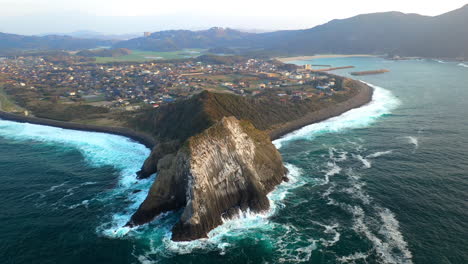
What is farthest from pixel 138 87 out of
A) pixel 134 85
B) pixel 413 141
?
pixel 413 141

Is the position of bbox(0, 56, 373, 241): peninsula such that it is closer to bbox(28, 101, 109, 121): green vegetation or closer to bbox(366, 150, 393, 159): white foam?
bbox(28, 101, 109, 121): green vegetation

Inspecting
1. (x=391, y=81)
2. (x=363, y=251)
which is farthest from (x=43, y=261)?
(x=391, y=81)

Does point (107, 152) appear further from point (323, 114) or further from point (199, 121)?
point (323, 114)

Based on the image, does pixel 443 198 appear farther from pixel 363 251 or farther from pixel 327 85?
pixel 327 85

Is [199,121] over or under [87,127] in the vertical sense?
over

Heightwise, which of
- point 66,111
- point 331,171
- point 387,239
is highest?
point 66,111

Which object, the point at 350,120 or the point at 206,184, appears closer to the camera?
the point at 206,184
